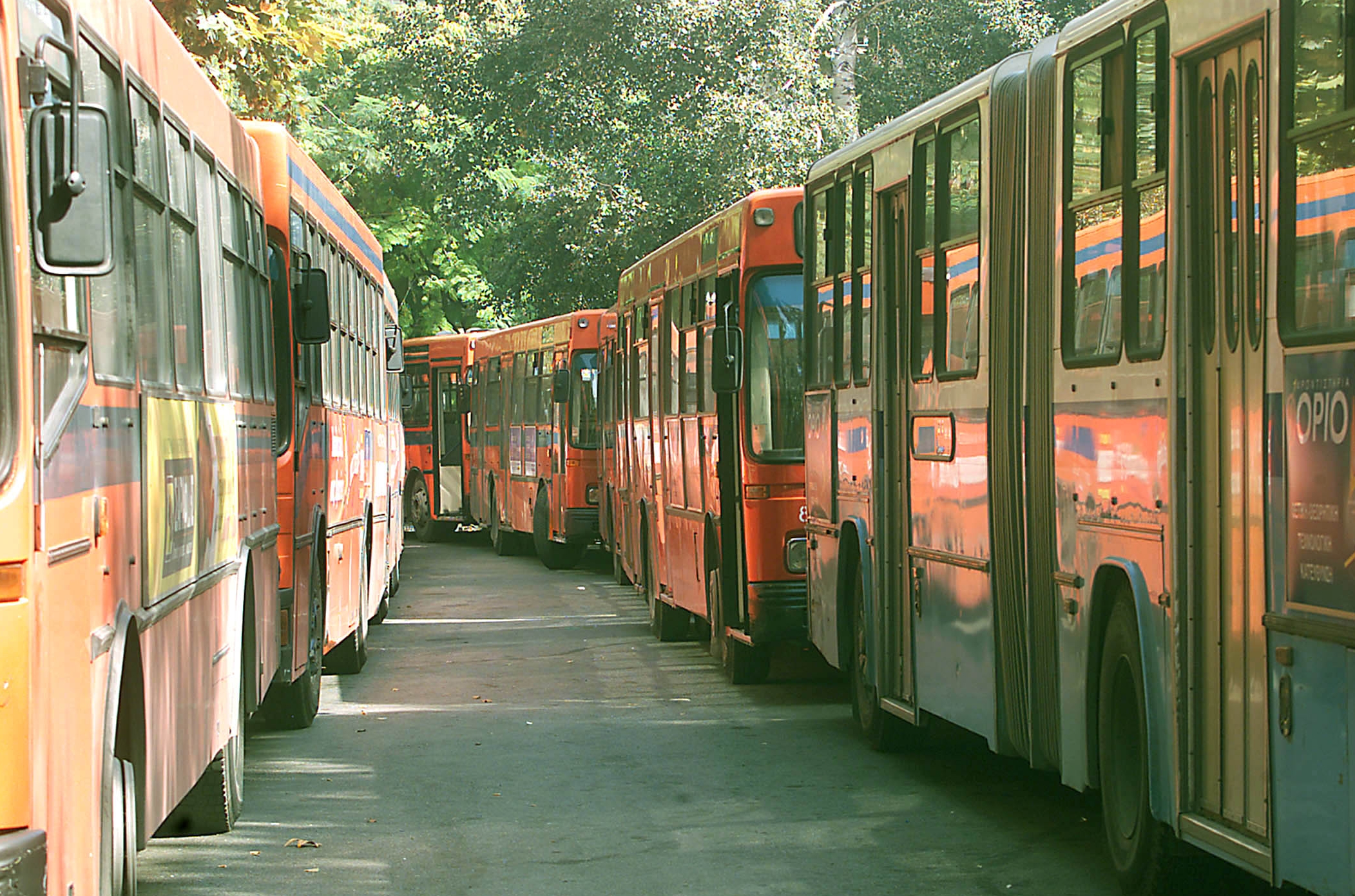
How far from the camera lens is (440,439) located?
36.2 m

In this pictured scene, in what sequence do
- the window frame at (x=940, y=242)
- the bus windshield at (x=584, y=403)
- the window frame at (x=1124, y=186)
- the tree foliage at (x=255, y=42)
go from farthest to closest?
the bus windshield at (x=584, y=403) → the tree foliage at (x=255, y=42) → the window frame at (x=940, y=242) → the window frame at (x=1124, y=186)

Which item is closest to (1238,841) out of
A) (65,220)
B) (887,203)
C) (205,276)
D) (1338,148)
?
(1338,148)

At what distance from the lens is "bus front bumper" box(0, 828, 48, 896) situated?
480 centimetres

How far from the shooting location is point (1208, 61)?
269 inches

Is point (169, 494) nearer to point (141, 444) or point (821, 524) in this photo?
point (141, 444)

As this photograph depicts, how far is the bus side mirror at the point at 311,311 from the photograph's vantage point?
11.9 metres

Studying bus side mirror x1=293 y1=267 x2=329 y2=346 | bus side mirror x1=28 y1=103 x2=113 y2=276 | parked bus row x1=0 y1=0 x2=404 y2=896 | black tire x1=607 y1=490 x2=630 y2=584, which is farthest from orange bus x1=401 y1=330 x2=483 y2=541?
bus side mirror x1=28 y1=103 x2=113 y2=276

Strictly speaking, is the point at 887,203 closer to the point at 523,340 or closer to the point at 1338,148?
the point at 1338,148

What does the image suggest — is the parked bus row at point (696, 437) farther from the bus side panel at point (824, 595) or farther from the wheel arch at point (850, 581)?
the wheel arch at point (850, 581)

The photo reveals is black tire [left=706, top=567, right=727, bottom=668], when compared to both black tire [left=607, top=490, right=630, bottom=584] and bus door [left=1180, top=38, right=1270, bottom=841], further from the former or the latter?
bus door [left=1180, top=38, right=1270, bottom=841]

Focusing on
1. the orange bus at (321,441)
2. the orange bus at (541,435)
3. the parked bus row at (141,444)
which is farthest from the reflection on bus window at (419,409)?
the parked bus row at (141,444)

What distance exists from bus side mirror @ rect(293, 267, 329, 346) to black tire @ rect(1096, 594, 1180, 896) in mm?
5692

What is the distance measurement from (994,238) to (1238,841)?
3.55 metres

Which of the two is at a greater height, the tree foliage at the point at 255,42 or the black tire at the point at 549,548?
the tree foliage at the point at 255,42
